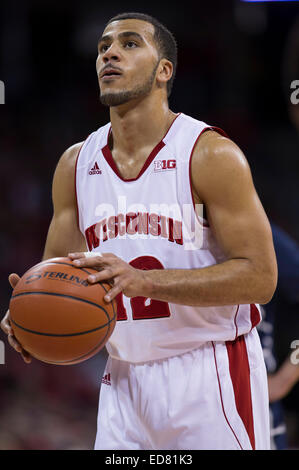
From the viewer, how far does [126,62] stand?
9.49 ft

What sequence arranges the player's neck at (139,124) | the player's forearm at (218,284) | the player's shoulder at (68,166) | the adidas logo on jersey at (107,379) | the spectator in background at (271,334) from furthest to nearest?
the spectator in background at (271,334) < the player's shoulder at (68,166) < the player's neck at (139,124) < the adidas logo on jersey at (107,379) < the player's forearm at (218,284)

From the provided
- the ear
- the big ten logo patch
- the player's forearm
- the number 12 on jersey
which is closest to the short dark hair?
the ear

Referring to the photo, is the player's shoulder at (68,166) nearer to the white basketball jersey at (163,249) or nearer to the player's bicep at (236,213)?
the white basketball jersey at (163,249)

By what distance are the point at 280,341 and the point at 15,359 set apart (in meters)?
2.66

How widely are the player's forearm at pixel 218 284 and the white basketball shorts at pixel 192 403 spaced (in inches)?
11.0

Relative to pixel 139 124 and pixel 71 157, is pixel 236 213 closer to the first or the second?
pixel 139 124

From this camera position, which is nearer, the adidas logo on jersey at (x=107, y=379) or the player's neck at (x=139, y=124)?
the adidas logo on jersey at (x=107, y=379)

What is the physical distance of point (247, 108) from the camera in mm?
8125

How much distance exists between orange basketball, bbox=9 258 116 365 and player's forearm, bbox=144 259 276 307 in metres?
0.25

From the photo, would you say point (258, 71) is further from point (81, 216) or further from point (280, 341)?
point (81, 216)

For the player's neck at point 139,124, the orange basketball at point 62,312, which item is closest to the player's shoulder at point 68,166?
the player's neck at point 139,124

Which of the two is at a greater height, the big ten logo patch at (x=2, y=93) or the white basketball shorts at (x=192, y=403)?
the big ten logo patch at (x=2, y=93)

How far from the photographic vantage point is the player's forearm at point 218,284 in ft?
8.09

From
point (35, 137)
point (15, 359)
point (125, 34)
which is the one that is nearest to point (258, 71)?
point (35, 137)
